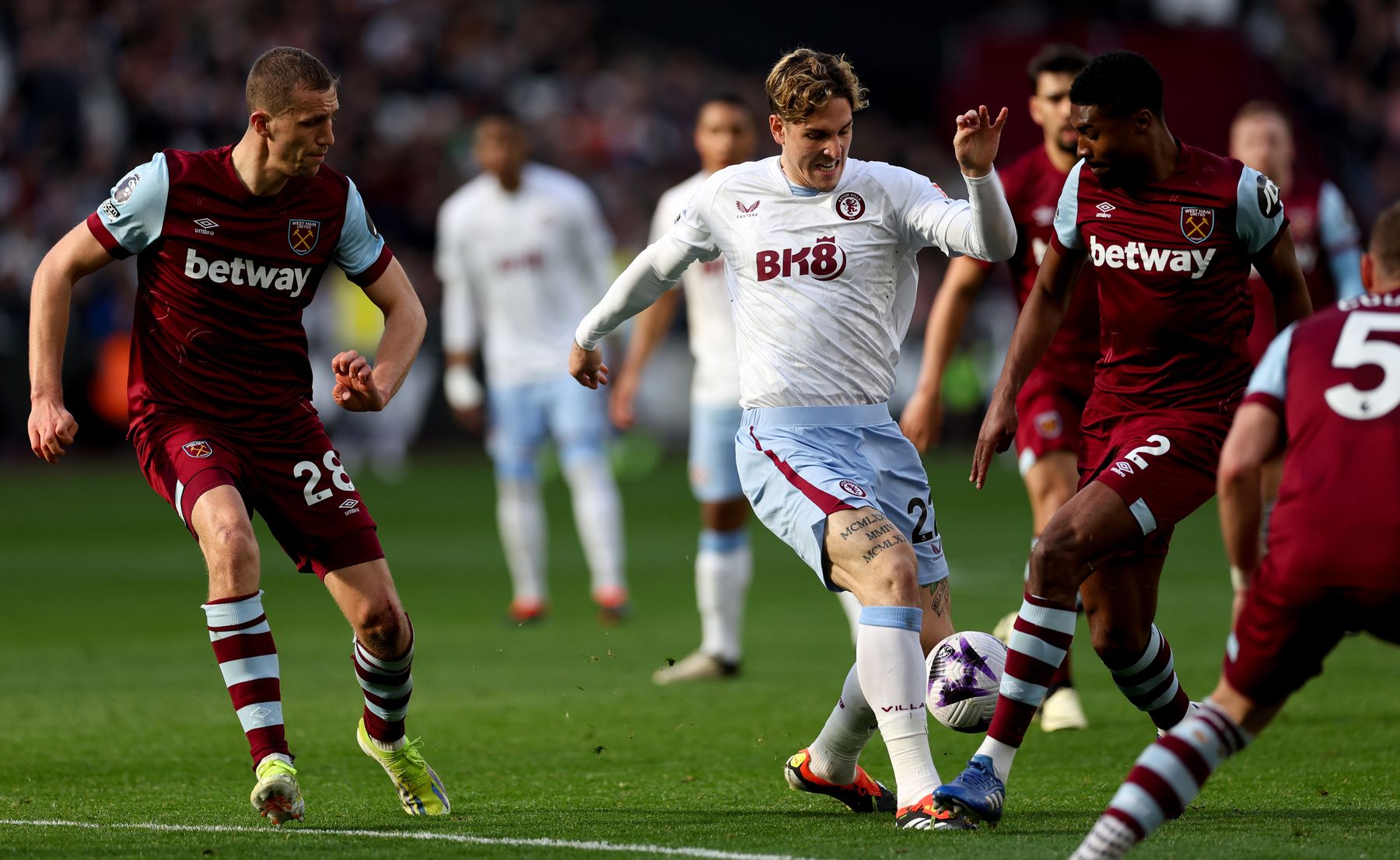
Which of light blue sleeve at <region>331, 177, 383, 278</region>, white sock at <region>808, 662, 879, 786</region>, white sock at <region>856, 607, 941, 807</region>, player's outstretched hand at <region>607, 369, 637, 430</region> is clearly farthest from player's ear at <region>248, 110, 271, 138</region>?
player's outstretched hand at <region>607, 369, 637, 430</region>

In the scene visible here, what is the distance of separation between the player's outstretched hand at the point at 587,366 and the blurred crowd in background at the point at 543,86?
55.4 ft

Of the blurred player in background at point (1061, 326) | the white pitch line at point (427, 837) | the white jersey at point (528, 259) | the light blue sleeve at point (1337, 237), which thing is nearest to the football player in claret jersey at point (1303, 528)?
the white pitch line at point (427, 837)

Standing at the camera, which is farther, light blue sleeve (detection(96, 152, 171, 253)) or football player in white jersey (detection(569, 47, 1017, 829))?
light blue sleeve (detection(96, 152, 171, 253))

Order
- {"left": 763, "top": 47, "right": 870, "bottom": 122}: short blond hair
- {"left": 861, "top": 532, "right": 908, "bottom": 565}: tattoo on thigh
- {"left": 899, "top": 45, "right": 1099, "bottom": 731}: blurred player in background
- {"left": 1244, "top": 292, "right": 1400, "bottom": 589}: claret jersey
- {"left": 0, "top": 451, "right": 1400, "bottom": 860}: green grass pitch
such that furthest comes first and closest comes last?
1. {"left": 899, "top": 45, "right": 1099, "bottom": 731}: blurred player in background
2. {"left": 763, "top": 47, "right": 870, "bottom": 122}: short blond hair
3. {"left": 861, "top": 532, "right": 908, "bottom": 565}: tattoo on thigh
4. {"left": 0, "top": 451, "right": 1400, "bottom": 860}: green grass pitch
5. {"left": 1244, "top": 292, "right": 1400, "bottom": 589}: claret jersey

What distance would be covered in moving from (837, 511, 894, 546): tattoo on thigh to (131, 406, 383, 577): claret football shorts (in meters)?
1.56

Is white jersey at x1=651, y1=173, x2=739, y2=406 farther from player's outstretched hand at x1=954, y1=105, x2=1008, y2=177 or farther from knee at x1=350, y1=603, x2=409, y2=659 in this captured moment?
player's outstretched hand at x1=954, y1=105, x2=1008, y2=177

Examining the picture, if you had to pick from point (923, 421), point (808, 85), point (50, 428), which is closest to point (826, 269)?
point (808, 85)

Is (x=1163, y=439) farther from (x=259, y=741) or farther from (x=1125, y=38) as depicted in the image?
(x=1125, y=38)

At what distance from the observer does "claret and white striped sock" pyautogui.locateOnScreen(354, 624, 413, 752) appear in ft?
20.7

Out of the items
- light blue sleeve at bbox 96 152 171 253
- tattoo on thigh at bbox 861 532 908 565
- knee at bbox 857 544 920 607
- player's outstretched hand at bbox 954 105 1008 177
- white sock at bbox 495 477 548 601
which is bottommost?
white sock at bbox 495 477 548 601

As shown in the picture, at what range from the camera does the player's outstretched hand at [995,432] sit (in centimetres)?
609

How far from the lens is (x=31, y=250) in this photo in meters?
23.4

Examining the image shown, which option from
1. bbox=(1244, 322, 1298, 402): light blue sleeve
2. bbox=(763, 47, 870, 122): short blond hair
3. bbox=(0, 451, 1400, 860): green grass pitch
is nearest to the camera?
bbox=(1244, 322, 1298, 402): light blue sleeve

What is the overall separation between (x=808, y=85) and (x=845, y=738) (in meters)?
2.13
